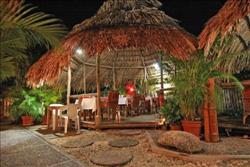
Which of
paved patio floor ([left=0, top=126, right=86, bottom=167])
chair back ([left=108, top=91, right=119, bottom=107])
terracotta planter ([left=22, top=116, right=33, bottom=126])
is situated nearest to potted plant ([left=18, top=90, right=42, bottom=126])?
terracotta planter ([left=22, top=116, right=33, bottom=126])

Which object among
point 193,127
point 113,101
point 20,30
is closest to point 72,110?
point 113,101

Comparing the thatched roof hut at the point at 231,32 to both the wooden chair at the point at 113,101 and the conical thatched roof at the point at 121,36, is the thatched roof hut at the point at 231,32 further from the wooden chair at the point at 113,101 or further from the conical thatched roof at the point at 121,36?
the wooden chair at the point at 113,101

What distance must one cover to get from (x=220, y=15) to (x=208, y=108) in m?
1.76

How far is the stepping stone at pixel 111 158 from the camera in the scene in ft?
10.5

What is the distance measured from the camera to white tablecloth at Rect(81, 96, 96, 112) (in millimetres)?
6393

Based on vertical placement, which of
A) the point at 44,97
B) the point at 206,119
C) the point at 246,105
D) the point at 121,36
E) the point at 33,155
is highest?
the point at 121,36

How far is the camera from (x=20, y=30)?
4.57 ft

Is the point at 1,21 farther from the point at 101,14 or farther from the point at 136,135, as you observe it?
the point at 101,14

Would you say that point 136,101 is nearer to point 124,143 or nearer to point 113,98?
point 113,98

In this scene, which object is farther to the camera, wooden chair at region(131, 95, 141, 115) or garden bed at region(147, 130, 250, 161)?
wooden chair at region(131, 95, 141, 115)

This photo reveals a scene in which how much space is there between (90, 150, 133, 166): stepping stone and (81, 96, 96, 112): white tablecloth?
270 centimetres

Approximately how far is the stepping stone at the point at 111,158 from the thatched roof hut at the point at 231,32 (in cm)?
266

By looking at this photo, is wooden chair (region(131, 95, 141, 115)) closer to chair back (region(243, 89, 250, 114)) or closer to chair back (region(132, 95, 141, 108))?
chair back (region(132, 95, 141, 108))

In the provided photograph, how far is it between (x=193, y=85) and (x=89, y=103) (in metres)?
3.37
